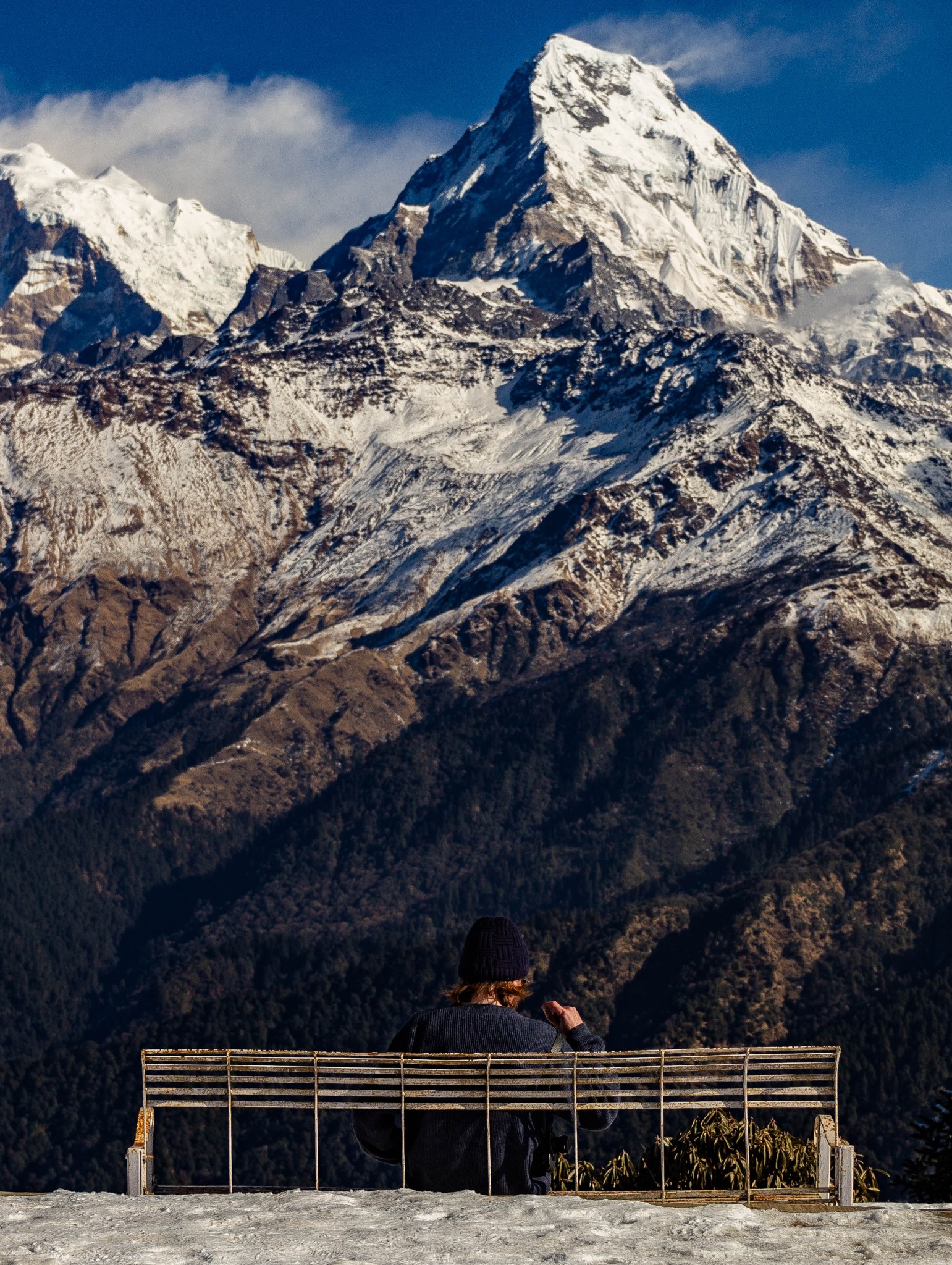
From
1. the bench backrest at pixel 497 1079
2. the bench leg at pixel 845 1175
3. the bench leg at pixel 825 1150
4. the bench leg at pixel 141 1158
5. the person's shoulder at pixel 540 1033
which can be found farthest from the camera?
the bench leg at pixel 825 1150

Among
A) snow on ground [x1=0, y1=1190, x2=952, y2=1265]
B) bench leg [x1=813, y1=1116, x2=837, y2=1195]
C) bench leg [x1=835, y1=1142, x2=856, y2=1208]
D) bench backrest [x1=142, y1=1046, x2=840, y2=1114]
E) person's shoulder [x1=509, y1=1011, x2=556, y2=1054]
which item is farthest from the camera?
bench leg [x1=813, y1=1116, x2=837, y2=1195]

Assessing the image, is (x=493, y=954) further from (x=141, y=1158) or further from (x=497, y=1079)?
(x=141, y=1158)

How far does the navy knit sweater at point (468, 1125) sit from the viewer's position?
32688mm

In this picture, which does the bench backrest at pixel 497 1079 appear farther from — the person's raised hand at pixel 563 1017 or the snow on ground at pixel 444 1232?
the snow on ground at pixel 444 1232

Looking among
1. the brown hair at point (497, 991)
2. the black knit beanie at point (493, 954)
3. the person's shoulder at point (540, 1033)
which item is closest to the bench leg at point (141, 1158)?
the brown hair at point (497, 991)

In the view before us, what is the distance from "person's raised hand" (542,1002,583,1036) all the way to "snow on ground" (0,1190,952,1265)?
8.55 ft

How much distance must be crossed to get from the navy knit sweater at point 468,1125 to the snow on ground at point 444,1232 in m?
0.56

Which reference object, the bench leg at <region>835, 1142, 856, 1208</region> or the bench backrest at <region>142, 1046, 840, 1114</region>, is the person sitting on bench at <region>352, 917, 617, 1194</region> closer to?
the bench backrest at <region>142, 1046, 840, 1114</region>

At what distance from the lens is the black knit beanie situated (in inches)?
1272

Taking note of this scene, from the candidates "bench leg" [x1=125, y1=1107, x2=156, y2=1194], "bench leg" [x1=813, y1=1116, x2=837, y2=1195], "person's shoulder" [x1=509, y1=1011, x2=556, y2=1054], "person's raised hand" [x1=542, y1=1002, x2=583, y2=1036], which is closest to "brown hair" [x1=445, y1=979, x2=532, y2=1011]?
"person's shoulder" [x1=509, y1=1011, x2=556, y2=1054]

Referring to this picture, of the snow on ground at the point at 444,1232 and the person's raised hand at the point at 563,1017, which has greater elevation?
the person's raised hand at the point at 563,1017

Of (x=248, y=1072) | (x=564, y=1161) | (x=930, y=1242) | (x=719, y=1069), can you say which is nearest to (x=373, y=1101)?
(x=248, y=1072)

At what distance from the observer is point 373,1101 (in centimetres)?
3312

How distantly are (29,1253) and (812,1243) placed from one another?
11.3 metres
